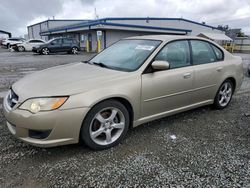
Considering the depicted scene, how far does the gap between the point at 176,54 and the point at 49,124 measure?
231cm

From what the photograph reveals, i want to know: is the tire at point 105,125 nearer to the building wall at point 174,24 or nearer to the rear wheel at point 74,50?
the rear wheel at point 74,50

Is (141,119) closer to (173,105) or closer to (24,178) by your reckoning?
(173,105)

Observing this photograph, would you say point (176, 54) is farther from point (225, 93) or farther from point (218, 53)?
point (225, 93)

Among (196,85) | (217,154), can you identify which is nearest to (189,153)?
(217,154)

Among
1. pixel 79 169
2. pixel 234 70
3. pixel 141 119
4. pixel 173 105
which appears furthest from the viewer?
pixel 234 70

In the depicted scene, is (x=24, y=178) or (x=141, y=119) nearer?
(x=24, y=178)

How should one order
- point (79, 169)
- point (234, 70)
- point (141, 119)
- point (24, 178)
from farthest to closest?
1. point (234, 70)
2. point (141, 119)
3. point (79, 169)
4. point (24, 178)

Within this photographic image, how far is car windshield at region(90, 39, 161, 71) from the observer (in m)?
3.16

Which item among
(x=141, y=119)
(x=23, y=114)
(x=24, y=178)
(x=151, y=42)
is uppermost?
(x=151, y=42)

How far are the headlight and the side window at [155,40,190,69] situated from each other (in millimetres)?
1610

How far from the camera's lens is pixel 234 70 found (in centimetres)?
432

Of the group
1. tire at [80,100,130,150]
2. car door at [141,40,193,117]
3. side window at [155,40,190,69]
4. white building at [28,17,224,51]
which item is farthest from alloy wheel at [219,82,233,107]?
white building at [28,17,224,51]

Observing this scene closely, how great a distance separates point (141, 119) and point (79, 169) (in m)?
1.15

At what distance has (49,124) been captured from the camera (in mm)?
2355
